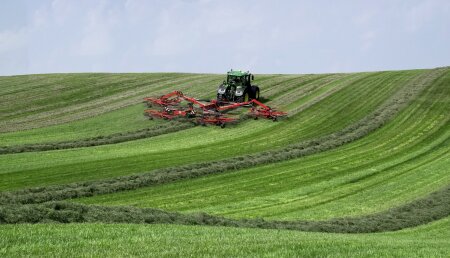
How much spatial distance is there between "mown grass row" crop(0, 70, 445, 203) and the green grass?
717 cm

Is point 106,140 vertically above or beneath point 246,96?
beneath

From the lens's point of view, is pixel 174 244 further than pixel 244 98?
No

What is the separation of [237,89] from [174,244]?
34.9 meters

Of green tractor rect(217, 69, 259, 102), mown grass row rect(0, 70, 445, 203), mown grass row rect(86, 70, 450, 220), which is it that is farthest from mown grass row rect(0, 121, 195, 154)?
mown grass row rect(86, 70, 450, 220)

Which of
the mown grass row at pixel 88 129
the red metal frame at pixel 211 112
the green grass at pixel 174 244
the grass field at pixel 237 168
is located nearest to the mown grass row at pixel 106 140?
the grass field at pixel 237 168

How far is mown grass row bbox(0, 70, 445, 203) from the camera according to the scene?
20969 millimetres

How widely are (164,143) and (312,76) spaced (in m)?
31.9

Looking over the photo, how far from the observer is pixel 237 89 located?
45.8m

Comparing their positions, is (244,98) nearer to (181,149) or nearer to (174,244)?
(181,149)

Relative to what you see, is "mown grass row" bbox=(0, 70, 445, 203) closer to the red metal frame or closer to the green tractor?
the red metal frame

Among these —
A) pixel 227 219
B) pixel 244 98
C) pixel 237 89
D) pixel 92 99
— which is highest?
pixel 237 89

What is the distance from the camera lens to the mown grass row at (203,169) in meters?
21.0

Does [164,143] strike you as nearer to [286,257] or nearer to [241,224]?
[241,224]

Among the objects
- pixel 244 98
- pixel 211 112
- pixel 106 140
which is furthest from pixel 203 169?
pixel 244 98
